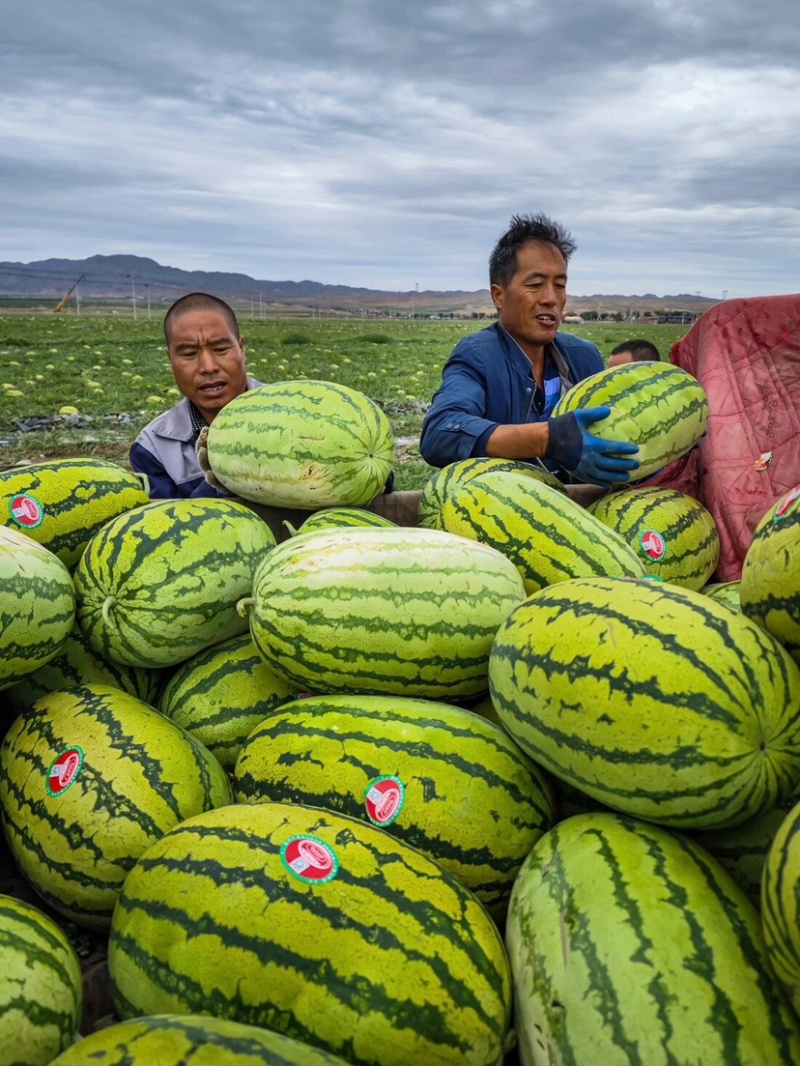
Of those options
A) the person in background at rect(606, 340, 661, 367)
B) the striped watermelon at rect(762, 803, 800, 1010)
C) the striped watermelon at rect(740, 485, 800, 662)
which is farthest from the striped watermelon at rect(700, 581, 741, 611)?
the person in background at rect(606, 340, 661, 367)

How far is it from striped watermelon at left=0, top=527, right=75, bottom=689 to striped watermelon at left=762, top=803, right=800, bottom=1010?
59.5 inches

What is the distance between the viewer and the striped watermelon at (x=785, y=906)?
1.07m

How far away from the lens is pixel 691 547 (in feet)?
8.30

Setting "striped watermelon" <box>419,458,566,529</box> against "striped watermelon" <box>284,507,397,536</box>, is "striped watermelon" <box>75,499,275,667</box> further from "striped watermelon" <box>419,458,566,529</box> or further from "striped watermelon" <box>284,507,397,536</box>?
"striped watermelon" <box>419,458,566,529</box>

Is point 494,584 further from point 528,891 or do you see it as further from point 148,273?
point 148,273

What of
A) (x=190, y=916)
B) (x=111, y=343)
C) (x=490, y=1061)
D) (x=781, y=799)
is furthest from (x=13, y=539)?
(x=111, y=343)

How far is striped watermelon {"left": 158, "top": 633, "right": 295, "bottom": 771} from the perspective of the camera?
6.40ft

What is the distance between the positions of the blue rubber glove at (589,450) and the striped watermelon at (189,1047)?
6.11 ft

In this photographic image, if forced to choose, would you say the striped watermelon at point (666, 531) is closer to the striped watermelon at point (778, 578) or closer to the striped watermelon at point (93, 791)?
the striped watermelon at point (778, 578)

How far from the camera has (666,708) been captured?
4.42ft

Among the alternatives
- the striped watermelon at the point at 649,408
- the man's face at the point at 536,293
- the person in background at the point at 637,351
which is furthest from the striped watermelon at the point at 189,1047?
the person in background at the point at 637,351

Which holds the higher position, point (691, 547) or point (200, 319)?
point (200, 319)

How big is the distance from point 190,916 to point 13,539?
1.04m

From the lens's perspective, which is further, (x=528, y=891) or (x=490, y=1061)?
(x=528, y=891)
